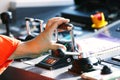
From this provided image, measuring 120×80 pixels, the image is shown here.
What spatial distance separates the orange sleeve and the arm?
0.06 ft

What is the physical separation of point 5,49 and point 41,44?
0.12 metres

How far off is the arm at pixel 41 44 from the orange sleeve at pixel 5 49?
0.06ft

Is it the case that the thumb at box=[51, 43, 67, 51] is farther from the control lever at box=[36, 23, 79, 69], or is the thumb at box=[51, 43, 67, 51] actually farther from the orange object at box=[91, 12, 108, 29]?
the orange object at box=[91, 12, 108, 29]

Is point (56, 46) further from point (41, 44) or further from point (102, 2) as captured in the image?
point (102, 2)

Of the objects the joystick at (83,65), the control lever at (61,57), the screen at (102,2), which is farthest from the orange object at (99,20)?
the joystick at (83,65)

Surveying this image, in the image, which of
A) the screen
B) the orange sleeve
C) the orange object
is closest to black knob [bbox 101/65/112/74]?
the orange sleeve

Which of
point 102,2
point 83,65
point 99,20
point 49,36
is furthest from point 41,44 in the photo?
point 102,2

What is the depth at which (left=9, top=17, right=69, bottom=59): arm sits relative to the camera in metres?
1.22

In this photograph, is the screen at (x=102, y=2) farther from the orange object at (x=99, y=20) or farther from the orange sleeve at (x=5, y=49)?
the orange sleeve at (x=5, y=49)

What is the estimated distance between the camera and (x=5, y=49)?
1215mm

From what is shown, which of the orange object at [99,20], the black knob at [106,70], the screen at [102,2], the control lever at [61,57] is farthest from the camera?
the screen at [102,2]

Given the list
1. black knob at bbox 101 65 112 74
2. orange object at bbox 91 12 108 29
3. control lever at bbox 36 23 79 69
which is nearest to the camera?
black knob at bbox 101 65 112 74

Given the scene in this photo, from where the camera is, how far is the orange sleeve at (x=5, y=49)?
1210mm

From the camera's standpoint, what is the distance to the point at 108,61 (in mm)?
1281
